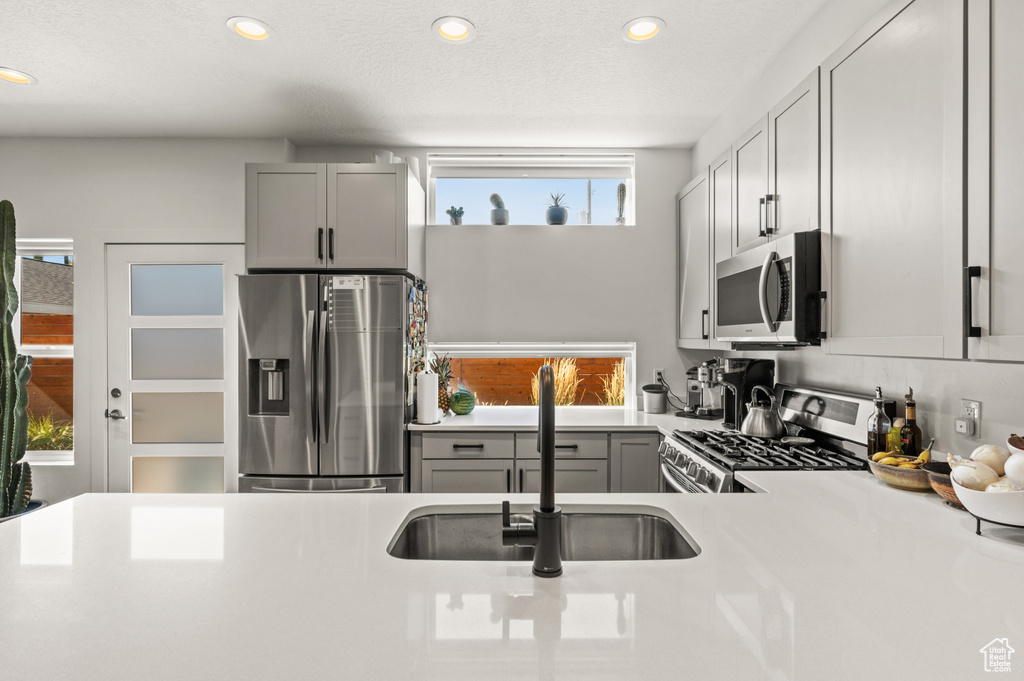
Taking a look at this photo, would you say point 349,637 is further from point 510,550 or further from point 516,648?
point 510,550

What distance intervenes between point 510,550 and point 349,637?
0.66 m

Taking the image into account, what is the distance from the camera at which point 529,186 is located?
3.80 meters

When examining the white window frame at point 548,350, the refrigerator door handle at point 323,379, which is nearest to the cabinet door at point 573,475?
the white window frame at point 548,350

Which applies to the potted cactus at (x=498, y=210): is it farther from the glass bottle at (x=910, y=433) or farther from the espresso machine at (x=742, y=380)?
the glass bottle at (x=910, y=433)

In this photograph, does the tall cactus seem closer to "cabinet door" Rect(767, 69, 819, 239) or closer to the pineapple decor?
the pineapple decor

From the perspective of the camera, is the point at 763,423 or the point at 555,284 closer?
the point at 763,423

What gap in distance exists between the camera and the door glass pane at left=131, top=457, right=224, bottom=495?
3.45 meters

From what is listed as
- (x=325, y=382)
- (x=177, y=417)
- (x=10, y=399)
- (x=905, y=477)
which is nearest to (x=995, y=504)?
(x=905, y=477)

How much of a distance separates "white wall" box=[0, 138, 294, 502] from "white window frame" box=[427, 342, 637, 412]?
152 cm

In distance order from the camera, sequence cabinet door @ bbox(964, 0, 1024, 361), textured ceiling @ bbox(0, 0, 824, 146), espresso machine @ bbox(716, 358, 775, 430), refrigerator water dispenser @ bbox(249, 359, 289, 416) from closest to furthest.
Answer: cabinet door @ bbox(964, 0, 1024, 361), textured ceiling @ bbox(0, 0, 824, 146), espresso machine @ bbox(716, 358, 775, 430), refrigerator water dispenser @ bbox(249, 359, 289, 416)

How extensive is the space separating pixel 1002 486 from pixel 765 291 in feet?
3.16

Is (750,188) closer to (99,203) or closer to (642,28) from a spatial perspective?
(642,28)

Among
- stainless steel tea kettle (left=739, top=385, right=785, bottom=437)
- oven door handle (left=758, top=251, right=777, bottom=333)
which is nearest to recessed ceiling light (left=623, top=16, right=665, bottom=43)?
oven door handle (left=758, top=251, right=777, bottom=333)

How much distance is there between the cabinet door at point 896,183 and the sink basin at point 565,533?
0.83 meters
